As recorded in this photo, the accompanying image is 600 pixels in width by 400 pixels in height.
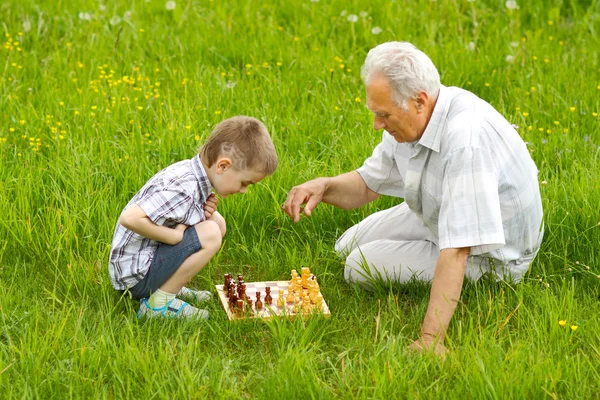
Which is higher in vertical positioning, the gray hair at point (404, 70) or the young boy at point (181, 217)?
the gray hair at point (404, 70)

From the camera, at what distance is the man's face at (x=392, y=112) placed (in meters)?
3.93

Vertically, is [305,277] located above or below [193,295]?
above

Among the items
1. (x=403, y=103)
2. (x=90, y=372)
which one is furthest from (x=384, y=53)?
(x=90, y=372)

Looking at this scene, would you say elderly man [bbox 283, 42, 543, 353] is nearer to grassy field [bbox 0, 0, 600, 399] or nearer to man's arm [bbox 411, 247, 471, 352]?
man's arm [bbox 411, 247, 471, 352]

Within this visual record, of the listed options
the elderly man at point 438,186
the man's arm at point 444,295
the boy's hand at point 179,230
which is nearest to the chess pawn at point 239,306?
the boy's hand at point 179,230

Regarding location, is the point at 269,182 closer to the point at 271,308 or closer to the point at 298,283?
the point at 298,283

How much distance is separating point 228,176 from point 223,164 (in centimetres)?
7

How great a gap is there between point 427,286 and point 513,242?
49 centimetres

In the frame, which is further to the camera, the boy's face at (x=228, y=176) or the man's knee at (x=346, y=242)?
the man's knee at (x=346, y=242)

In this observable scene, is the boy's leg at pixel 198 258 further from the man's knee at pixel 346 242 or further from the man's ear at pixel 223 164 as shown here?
the man's knee at pixel 346 242

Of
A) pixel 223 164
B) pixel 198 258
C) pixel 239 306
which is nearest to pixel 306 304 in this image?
pixel 239 306

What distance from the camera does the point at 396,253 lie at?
4.57 m

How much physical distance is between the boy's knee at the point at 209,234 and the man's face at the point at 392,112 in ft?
2.87

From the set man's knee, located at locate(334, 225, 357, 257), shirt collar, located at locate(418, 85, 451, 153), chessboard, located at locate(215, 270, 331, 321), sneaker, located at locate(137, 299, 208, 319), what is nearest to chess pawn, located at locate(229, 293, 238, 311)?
chessboard, located at locate(215, 270, 331, 321)
